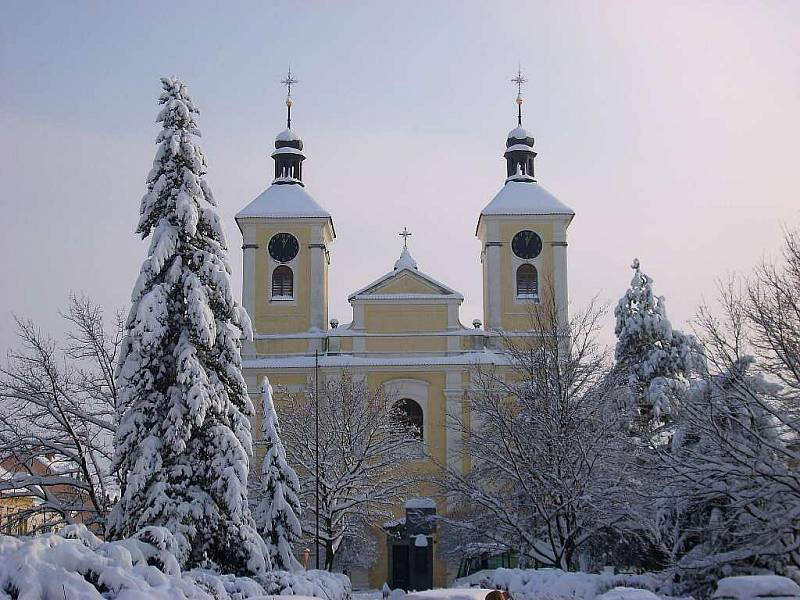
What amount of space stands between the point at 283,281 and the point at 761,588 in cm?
3013

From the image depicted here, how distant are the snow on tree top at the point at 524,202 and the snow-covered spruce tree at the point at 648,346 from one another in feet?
16.8

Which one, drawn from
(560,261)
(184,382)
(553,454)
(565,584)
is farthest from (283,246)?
(565,584)

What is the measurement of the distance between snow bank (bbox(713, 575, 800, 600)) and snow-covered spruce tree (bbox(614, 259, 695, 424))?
751 inches

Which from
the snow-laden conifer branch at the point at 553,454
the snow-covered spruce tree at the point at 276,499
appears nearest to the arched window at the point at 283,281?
the snow-covered spruce tree at the point at 276,499

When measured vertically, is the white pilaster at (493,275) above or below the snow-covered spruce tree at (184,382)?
above

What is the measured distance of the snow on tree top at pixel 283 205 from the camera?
43500 millimetres

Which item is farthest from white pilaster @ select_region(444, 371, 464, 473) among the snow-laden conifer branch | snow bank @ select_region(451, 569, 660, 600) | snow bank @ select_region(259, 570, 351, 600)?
snow bank @ select_region(259, 570, 351, 600)

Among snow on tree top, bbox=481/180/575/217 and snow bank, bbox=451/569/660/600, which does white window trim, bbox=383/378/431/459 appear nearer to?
snow on tree top, bbox=481/180/575/217

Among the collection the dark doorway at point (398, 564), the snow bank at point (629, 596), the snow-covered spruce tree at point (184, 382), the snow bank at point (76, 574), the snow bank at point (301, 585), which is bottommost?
the dark doorway at point (398, 564)

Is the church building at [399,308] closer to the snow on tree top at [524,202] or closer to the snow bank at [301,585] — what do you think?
the snow on tree top at [524,202]

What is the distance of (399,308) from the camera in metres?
42.7

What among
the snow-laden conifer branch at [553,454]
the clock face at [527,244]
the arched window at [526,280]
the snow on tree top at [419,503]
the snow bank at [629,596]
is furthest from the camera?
the clock face at [527,244]

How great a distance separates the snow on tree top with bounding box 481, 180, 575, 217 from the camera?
142ft

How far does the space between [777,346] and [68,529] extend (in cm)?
1137
